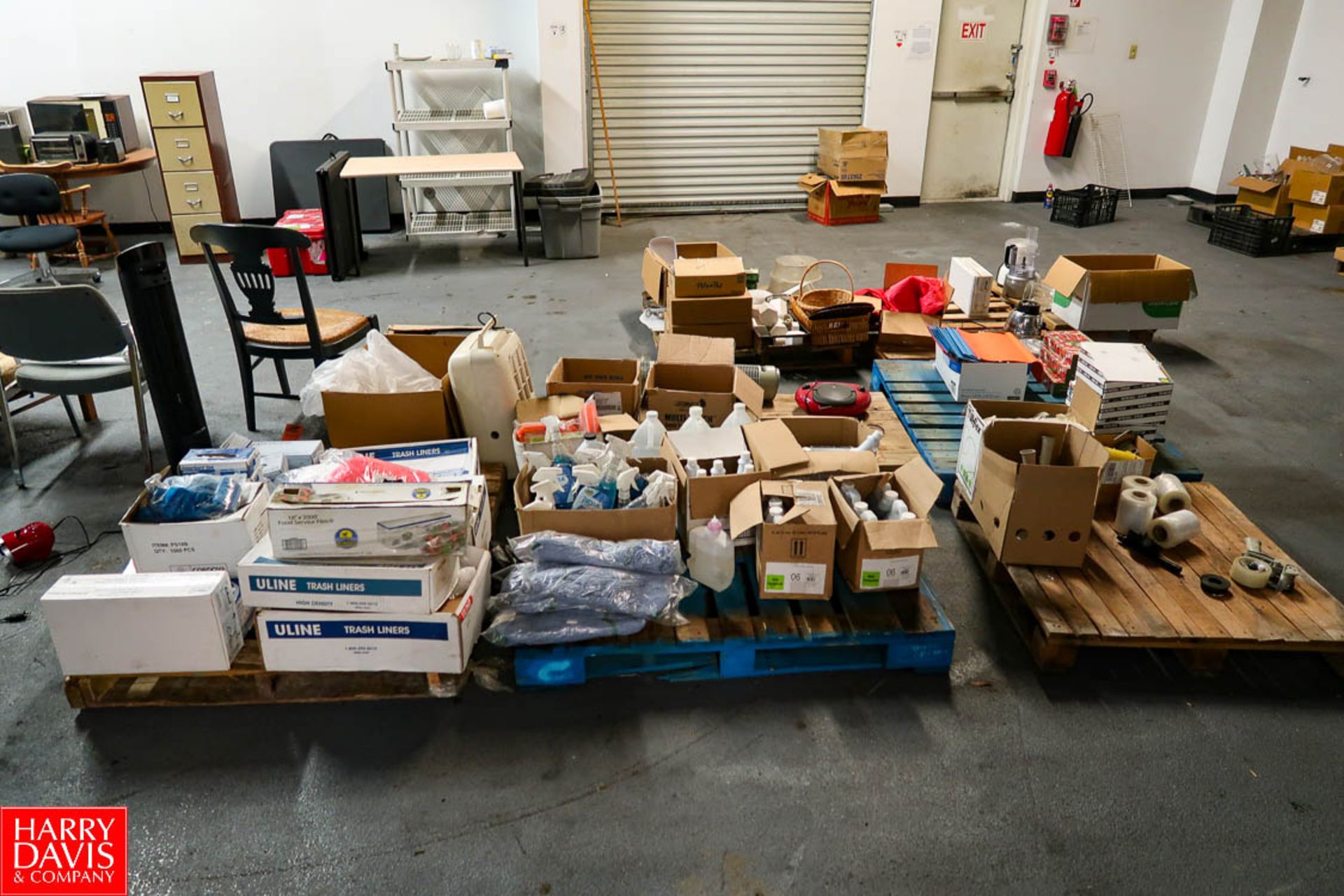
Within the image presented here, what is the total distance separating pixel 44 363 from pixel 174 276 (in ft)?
10.5

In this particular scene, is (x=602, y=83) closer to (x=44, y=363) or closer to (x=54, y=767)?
(x=44, y=363)

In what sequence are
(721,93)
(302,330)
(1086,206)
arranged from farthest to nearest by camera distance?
(721,93)
(1086,206)
(302,330)

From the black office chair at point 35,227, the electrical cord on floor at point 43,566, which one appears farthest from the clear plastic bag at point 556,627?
the black office chair at point 35,227

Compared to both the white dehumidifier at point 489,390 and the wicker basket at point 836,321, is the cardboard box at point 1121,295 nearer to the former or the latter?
the wicker basket at point 836,321

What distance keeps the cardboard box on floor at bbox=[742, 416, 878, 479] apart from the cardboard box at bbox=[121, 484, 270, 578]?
1522mm

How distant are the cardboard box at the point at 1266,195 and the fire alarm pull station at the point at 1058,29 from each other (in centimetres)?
198

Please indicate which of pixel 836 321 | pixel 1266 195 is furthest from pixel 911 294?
pixel 1266 195

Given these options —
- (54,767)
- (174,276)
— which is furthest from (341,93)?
(54,767)

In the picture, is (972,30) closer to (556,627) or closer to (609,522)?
(609,522)

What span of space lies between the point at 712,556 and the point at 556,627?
1.63 feet

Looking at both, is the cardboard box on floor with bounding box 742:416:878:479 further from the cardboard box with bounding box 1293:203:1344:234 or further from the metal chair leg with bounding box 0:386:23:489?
the cardboard box with bounding box 1293:203:1344:234

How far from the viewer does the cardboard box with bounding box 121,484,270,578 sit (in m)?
2.53

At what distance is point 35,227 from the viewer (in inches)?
238

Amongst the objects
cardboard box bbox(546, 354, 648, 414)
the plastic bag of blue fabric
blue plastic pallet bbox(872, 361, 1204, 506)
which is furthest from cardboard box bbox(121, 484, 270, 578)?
blue plastic pallet bbox(872, 361, 1204, 506)
